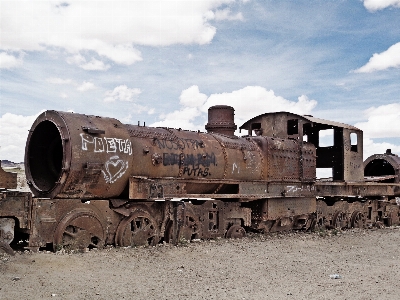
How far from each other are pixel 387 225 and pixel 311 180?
5.87 m

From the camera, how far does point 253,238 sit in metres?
11.8

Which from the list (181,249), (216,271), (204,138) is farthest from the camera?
(204,138)

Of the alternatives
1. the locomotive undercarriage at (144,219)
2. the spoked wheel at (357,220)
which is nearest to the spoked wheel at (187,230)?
the locomotive undercarriage at (144,219)

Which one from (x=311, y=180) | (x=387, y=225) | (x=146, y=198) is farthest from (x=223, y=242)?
(x=387, y=225)

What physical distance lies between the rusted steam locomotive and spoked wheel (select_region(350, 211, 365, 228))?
4 centimetres

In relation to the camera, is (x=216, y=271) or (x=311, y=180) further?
(x=311, y=180)

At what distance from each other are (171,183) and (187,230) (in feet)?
4.08

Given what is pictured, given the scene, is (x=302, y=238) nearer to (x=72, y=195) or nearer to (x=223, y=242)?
(x=223, y=242)

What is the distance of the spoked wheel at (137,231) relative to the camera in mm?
9339

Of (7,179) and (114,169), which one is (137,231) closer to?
(114,169)

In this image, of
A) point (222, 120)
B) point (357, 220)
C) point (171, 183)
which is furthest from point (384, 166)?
point (171, 183)

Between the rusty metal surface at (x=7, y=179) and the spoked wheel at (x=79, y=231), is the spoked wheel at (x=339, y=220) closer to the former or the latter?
the spoked wheel at (x=79, y=231)

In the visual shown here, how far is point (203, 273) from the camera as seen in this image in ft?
25.2

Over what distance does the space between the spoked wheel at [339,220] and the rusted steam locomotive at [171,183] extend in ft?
0.12
